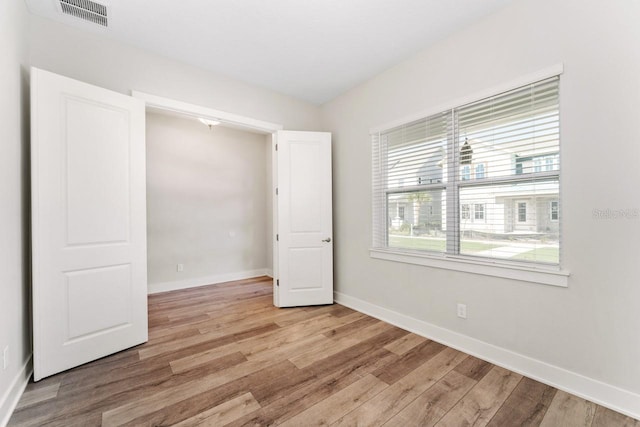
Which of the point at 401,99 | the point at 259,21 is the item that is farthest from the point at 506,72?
the point at 259,21

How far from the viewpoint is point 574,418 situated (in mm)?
1559

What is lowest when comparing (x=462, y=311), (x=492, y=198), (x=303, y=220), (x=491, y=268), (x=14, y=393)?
(x=14, y=393)

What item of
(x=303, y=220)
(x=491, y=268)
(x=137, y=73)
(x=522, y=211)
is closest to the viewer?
(x=522, y=211)

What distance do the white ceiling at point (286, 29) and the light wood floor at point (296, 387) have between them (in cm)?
285

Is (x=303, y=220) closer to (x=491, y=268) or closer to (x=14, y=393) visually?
(x=491, y=268)

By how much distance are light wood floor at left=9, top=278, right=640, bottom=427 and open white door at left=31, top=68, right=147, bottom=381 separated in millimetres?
266

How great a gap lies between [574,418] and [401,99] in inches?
111

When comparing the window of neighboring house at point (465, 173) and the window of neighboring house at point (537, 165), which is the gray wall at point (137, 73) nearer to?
the window of neighboring house at point (465, 173)

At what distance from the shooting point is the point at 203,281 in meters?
4.54

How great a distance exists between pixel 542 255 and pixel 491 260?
333 mm

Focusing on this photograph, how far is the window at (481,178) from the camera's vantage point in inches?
76.7

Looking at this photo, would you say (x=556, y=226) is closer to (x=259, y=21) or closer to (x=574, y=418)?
(x=574, y=418)

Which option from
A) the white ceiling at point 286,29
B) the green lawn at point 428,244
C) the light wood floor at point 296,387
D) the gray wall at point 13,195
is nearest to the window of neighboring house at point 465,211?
the green lawn at point 428,244

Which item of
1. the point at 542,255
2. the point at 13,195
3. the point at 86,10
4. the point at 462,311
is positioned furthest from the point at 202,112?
the point at 542,255
